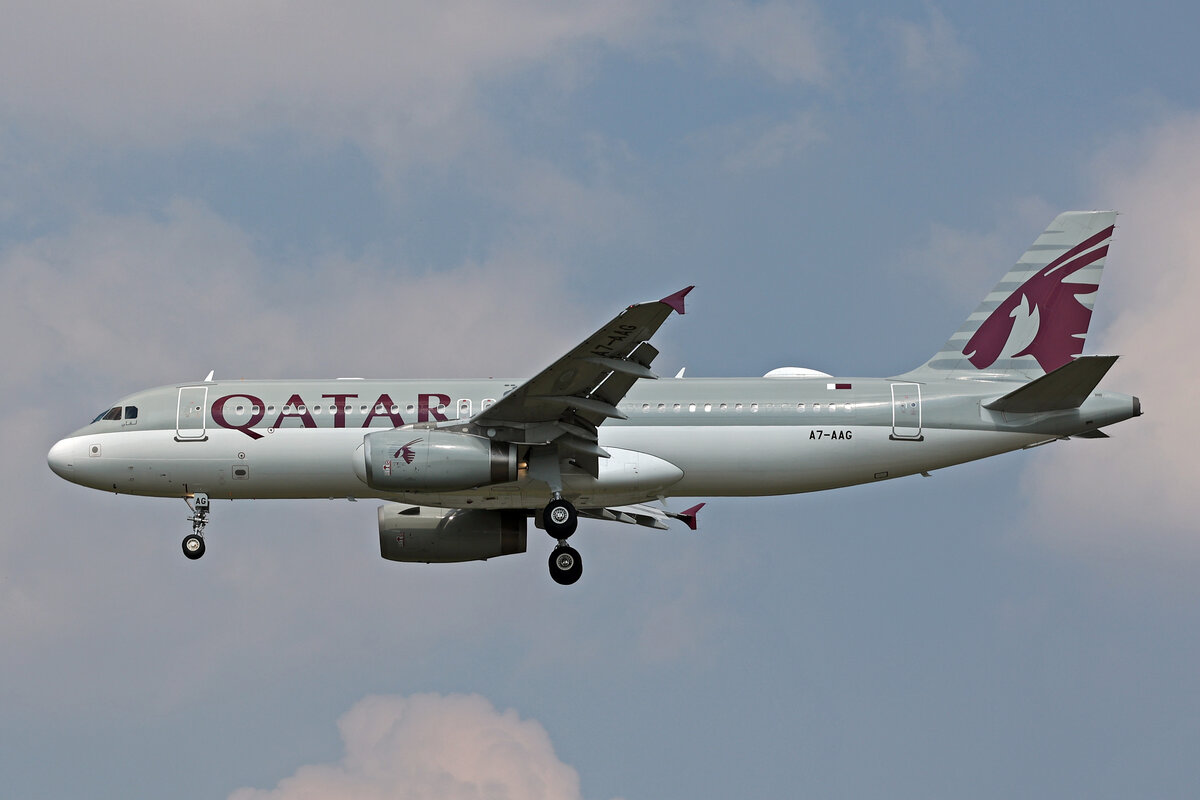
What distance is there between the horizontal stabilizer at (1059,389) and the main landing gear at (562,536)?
32.8 ft

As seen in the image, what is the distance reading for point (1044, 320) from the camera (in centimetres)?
4225

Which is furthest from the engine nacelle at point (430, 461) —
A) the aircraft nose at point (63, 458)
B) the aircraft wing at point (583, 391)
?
the aircraft nose at point (63, 458)

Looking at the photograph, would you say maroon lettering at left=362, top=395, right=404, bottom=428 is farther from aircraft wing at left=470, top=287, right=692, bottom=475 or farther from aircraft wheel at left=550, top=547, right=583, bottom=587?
aircraft wheel at left=550, top=547, right=583, bottom=587

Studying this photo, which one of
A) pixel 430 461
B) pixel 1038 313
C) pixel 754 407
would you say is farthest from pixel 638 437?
pixel 1038 313

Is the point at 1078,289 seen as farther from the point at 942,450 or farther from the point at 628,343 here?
the point at 628,343

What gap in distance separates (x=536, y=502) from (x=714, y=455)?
14.5 feet

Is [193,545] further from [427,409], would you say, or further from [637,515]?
[637,515]

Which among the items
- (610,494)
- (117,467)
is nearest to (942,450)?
(610,494)

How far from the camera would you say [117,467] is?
40.8 m

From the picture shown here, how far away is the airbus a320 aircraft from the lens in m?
37.8

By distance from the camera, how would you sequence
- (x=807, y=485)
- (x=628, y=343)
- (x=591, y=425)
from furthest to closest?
(x=807, y=485) → (x=591, y=425) → (x=628, y=343)

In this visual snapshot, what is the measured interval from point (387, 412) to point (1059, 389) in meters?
15.4

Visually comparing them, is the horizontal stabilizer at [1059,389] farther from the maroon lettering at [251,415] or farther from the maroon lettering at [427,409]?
the maroon lettering at [251,415]

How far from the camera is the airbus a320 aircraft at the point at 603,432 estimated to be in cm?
3781
